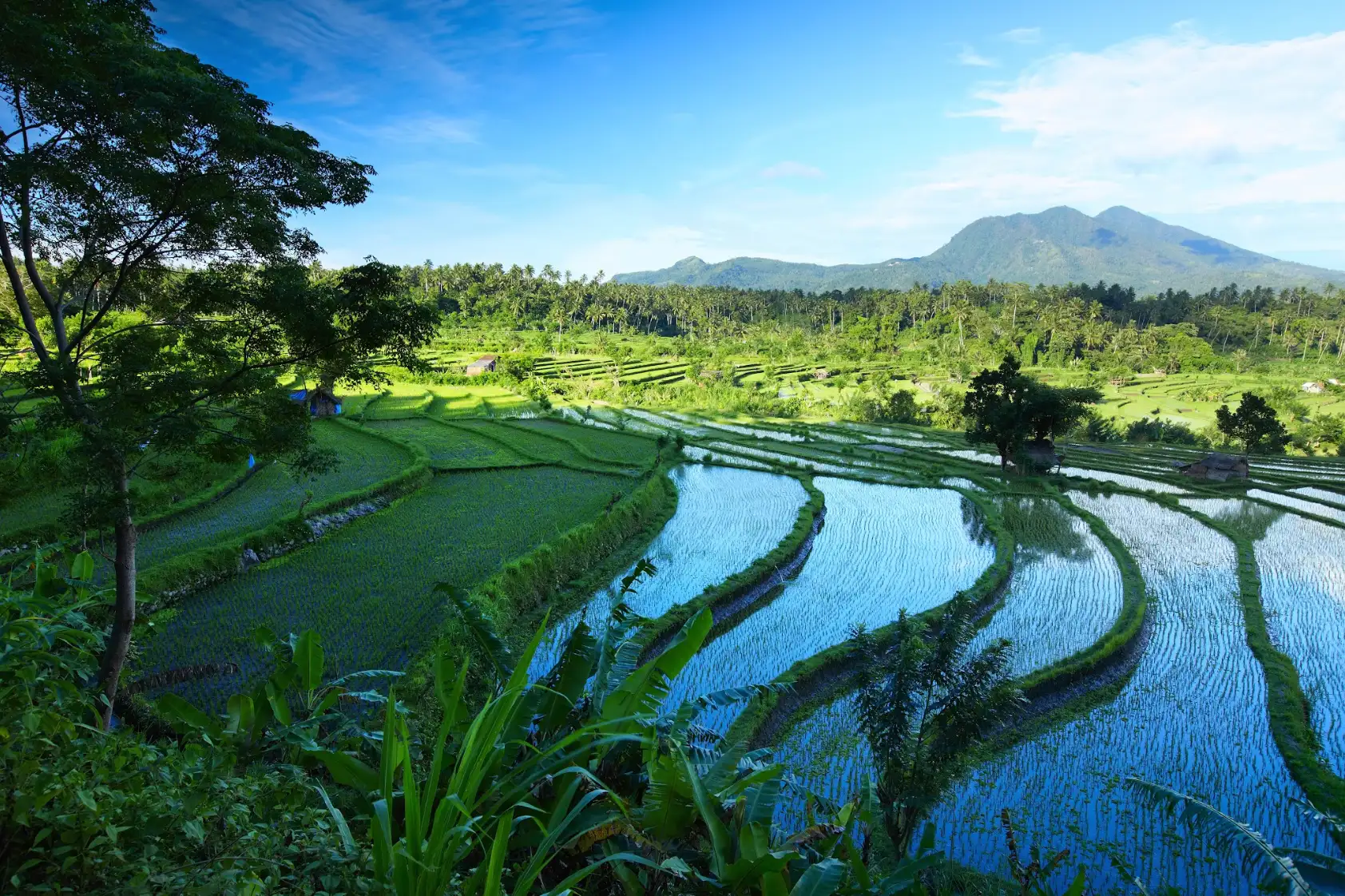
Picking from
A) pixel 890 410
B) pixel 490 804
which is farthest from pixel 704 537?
pixel 890 410

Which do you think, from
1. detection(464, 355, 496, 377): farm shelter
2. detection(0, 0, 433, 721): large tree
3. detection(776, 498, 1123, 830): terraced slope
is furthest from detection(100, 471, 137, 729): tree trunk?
detection(464, 355, 496, 377): farm shelter

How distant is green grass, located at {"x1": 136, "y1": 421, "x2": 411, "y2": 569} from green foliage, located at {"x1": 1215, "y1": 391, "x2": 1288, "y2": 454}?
34081mm

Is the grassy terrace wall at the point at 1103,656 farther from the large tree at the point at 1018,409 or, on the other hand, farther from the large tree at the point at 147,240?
the large tree at the point at 1018,409

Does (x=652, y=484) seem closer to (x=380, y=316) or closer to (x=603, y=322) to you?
(x=380, y=316)

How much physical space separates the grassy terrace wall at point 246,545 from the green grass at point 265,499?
50 centimetres

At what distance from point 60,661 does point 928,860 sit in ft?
13.9

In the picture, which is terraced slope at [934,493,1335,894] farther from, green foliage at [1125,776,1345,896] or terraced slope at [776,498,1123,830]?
green foliage at [1125,776,1345,896]

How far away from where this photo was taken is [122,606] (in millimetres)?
6746

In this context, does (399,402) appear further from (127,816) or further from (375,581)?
(127,816)

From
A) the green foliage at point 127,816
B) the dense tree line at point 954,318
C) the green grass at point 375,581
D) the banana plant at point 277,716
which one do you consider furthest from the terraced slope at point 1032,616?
the dense tree line at point 954,318

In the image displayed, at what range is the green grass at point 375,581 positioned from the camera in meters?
9.56

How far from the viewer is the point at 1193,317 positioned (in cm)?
7219

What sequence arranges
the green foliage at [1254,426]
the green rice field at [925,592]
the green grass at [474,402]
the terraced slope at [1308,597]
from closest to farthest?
the green rice field at [925,592]
the terraced slope at [1308,597]
the green foliage at [1254,426]
the green grass at [474,402]

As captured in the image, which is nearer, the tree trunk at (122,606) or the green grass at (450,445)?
the tree trunk at (122,606)
